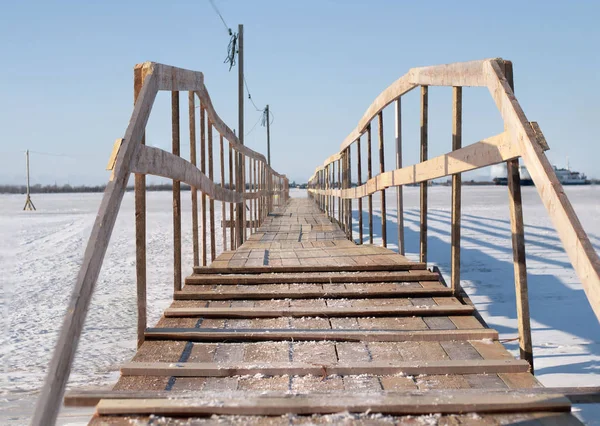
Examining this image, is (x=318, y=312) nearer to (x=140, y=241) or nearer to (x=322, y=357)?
(x=322, y=357)

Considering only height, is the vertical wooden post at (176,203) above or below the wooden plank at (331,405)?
above

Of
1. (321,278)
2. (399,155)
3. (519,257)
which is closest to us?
(519,257)

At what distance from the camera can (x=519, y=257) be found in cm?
279

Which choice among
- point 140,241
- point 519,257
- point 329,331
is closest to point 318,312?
point 329,331

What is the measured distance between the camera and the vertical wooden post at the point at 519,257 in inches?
108

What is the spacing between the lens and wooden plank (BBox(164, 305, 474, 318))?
3.40 m

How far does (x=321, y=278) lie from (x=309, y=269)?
32 centimetres

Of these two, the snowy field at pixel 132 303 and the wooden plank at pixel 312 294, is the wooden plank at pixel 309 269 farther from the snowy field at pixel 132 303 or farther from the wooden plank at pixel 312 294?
the snowy field at pixel 132 303

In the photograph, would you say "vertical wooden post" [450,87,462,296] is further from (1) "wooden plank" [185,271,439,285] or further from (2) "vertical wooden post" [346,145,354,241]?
(2) "vertical wooden post" [346,145,354,241]

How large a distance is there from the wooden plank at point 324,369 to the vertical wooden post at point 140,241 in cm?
48

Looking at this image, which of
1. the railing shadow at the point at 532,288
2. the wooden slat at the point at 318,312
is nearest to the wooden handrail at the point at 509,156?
the wooden slat at the point at 318,312

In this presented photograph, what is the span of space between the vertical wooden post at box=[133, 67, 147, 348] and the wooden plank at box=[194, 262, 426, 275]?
1.48 metres

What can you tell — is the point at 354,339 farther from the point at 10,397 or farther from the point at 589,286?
the point at 10,397

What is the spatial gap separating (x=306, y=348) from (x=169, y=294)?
5.93 meters
